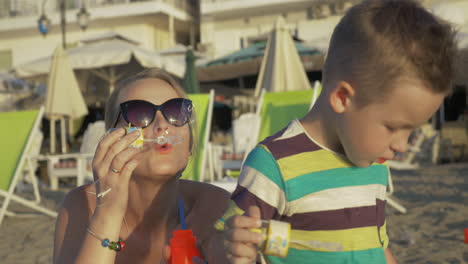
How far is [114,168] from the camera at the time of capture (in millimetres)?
1485

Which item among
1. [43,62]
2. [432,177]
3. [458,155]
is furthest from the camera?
[43,62]

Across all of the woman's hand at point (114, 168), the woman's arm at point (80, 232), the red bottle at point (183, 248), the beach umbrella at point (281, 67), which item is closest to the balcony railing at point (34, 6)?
the beach umbrella at point (281, 67)

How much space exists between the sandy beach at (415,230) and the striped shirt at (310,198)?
8.43 feet

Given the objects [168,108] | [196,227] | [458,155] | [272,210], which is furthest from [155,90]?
[458,155]

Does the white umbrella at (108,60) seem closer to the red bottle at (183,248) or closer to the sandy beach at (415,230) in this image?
the sandy beach at (415,230)

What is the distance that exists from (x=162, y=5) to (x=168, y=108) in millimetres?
20553

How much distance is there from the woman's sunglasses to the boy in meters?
0.62

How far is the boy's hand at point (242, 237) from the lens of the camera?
1.11 metres

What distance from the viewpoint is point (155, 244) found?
194 centimetres

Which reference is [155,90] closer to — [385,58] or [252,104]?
[385,58]

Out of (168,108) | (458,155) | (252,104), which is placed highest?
(168,108)

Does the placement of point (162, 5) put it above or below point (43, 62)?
above

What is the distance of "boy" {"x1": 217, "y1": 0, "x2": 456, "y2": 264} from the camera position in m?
1.17

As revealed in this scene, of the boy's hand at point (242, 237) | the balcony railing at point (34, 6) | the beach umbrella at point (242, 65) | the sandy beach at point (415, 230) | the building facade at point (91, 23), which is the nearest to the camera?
the boy's hand at point (242, 237)
